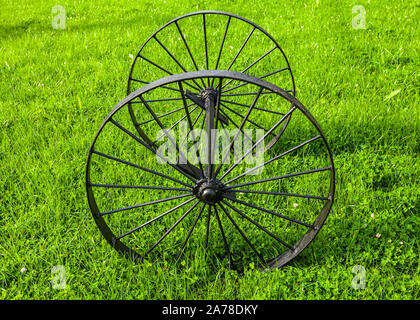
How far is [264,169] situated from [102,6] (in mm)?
4657

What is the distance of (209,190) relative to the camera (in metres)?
1.69

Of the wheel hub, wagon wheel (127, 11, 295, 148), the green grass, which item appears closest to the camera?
the wheel hub

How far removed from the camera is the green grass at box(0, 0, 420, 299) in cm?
189

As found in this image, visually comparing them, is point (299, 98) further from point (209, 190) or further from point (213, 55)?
point (209, 190)

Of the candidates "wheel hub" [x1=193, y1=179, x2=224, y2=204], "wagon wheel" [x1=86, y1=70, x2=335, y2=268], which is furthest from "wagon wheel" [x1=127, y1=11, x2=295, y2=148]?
"wheel hub" [x1=193, y1=179, x2=224, y2=204]

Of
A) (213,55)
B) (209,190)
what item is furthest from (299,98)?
(209,190)

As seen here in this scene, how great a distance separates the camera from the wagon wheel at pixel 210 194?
1.71 meters

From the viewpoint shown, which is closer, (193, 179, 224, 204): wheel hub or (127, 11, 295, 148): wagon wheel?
(193, 179, 224, 204): wheel hub

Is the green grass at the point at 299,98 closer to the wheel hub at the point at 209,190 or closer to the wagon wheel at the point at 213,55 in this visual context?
the wagon wheel at the point at 213,55

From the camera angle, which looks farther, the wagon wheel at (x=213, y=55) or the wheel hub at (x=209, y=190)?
the wagon wheel at (x=213, y=55)

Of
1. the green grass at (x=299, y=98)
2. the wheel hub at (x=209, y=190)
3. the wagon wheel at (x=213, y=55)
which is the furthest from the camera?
the wagon wheel at (x=213, y=55)

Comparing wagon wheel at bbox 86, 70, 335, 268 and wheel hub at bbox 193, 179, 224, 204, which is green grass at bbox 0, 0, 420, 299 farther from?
wheel hub at bbox 193, 179, 224, 204

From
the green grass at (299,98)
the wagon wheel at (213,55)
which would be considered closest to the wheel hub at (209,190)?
the green grass at (299,98)

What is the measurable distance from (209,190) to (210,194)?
0.02 metres
